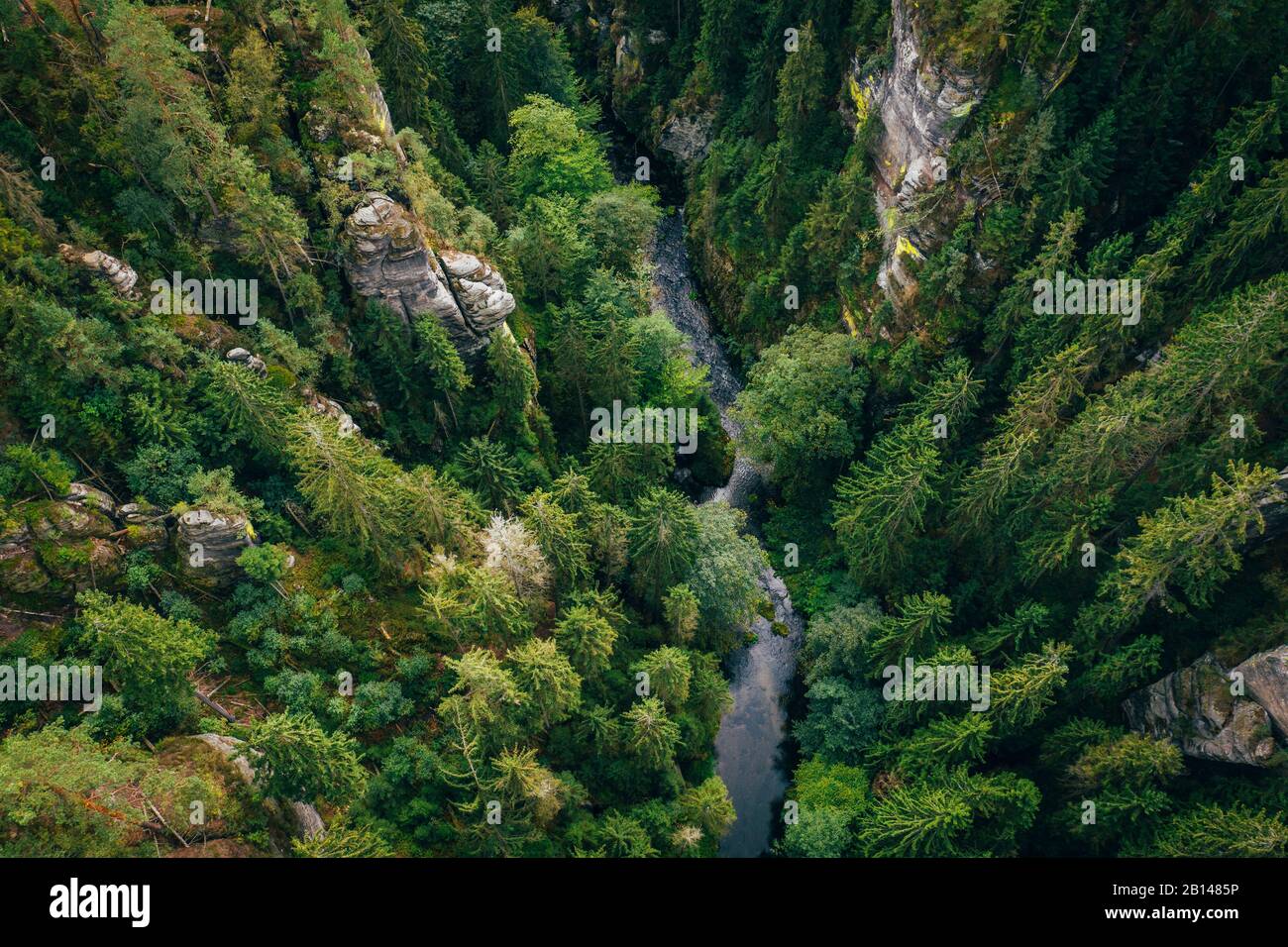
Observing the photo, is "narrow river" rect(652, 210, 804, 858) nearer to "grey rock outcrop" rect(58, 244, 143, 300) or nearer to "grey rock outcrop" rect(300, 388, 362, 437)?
"grey rock outcrop" rect(300, 388, 362, 437)

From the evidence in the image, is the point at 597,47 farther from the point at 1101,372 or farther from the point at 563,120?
the point at 1101,372

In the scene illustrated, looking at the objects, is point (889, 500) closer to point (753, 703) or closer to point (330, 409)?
point (753, 703)

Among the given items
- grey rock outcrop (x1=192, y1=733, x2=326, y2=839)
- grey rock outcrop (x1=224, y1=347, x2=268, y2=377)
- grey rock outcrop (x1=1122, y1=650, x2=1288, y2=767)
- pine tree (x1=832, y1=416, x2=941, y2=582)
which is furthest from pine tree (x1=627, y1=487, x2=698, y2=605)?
grey rock outcrop (x1=1122, y1=650, x2=1288, y2=767)

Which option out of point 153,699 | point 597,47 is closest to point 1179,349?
point 153,699

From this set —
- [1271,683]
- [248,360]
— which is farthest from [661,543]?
[1271,683]

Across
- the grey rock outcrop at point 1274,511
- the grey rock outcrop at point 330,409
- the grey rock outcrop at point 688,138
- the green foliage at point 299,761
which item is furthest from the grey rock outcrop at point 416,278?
the grey rock outcrop at point 1274,511
